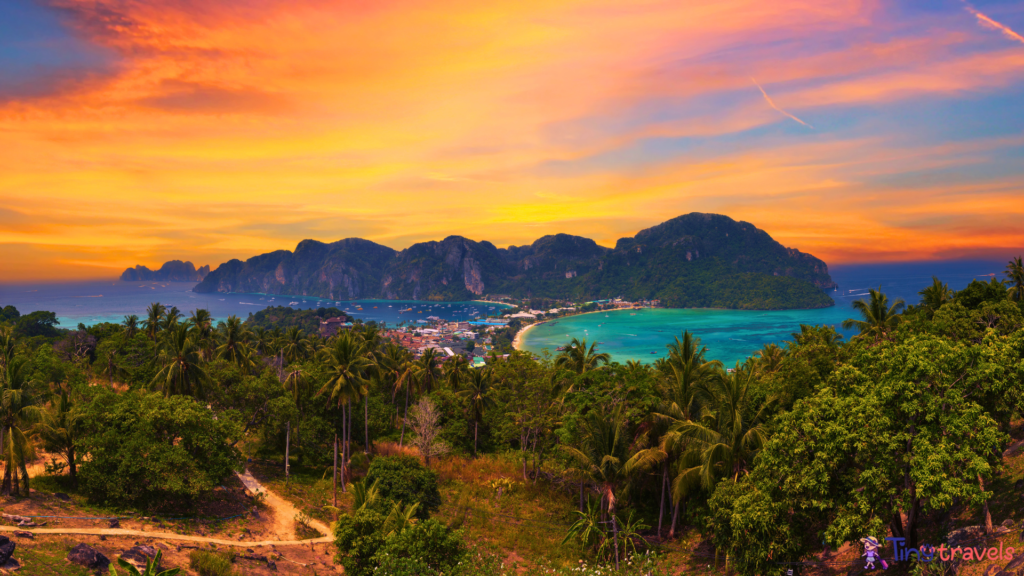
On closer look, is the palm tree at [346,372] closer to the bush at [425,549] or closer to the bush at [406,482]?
the bush at [406,482]

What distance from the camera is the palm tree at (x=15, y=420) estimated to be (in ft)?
68.3

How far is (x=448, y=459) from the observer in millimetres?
38250

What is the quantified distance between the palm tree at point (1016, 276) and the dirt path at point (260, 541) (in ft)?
199

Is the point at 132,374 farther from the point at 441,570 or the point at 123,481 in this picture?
the point at 441,570

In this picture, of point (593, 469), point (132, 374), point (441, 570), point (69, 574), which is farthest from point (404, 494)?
point (132, 374)

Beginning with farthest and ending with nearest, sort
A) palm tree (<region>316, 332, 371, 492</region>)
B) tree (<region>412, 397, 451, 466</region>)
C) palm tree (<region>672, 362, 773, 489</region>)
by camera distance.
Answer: tree (<region>412, 397, 451, 466</region>) → palm tree (<region>316, 332, 371, 492</region>) → palm tree (<region>672, 362, 773, 489</region>)

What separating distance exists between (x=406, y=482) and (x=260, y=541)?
7952 mm

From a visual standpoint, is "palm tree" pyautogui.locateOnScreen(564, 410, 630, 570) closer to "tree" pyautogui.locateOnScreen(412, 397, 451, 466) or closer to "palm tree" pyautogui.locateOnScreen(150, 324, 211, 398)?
"tree" pyautogui.locateOnScreen(412, 397, 451, 466)

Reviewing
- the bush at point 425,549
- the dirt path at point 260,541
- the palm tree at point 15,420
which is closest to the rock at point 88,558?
the dirt path at point 260,541

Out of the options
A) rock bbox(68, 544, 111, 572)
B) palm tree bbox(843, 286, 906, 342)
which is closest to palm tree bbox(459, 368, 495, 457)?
rock bbox(68, 544, 111, 572)

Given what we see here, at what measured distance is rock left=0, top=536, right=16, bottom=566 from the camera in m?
15.3

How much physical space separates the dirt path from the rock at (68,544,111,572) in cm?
343

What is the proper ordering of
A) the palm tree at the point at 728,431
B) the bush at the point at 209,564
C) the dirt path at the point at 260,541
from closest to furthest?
the bush at the point at 209,564, the palm tree at the point at 728,431, the dirt path at the point at 260,541

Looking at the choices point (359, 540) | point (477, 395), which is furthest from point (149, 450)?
point (477, 395)
